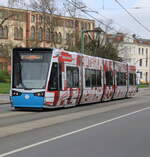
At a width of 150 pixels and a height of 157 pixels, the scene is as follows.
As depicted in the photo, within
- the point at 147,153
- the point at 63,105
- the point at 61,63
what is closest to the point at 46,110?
the point at 63,105

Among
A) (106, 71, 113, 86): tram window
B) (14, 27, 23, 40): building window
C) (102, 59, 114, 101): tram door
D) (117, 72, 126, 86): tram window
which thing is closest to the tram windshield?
(102, 59, 114, 101): tram door

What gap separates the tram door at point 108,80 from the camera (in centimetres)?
3044

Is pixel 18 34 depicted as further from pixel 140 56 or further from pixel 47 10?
pixel 140 56

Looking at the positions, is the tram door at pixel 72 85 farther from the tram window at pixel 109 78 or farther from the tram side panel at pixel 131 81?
the tram side panel at pixel 131 81

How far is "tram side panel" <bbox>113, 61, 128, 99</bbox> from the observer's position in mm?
33553

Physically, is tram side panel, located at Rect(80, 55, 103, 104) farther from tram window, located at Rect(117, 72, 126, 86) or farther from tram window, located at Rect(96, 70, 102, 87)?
tram window, located at Rect(117, 72, 126, 86)

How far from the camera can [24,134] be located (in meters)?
12.8

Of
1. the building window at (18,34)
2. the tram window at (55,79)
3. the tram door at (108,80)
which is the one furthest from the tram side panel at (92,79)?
the building window at (18,34)

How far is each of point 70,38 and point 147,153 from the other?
51355 mm

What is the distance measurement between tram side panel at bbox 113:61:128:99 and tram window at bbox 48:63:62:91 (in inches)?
455

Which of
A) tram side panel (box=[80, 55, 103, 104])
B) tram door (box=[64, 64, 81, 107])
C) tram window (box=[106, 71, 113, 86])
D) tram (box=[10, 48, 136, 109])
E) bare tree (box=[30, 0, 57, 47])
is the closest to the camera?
tram (box=[10, 48, 136, 109])

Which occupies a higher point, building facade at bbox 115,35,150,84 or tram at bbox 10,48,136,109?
building facade at bbox 115,35,150,84

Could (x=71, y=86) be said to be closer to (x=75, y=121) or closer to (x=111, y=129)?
(x=75, y=121)

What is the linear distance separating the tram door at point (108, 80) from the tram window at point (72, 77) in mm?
5718
